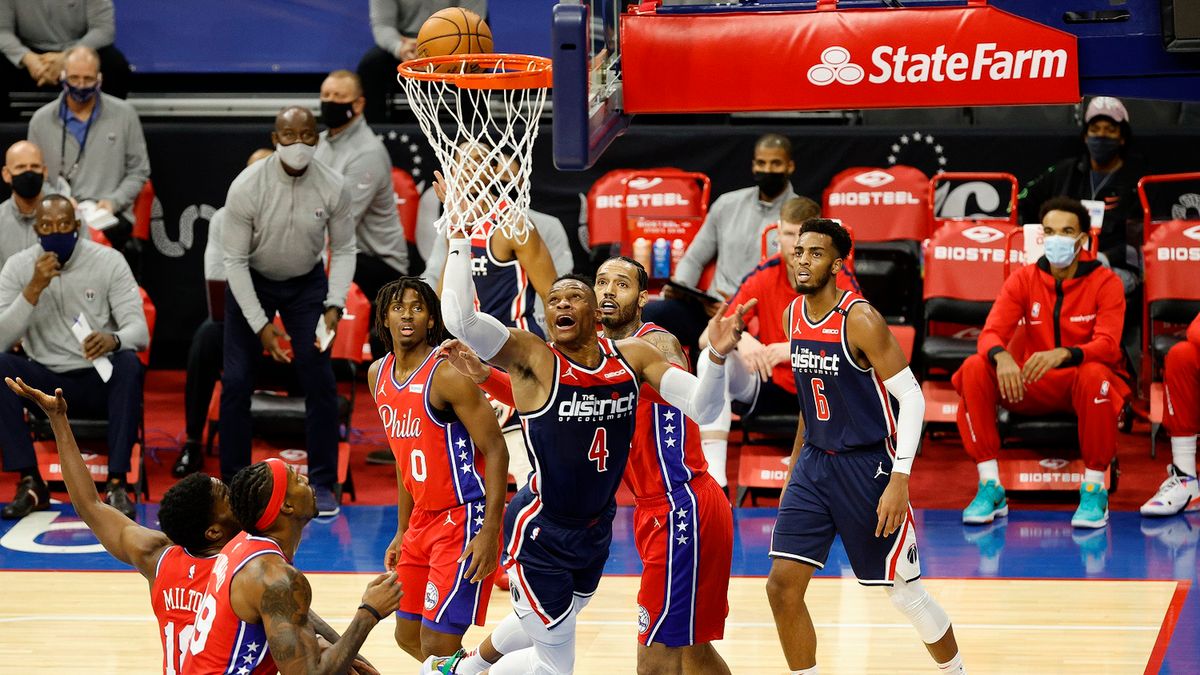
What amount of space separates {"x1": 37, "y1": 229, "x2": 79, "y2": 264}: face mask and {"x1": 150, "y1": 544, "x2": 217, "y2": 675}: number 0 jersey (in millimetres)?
5263

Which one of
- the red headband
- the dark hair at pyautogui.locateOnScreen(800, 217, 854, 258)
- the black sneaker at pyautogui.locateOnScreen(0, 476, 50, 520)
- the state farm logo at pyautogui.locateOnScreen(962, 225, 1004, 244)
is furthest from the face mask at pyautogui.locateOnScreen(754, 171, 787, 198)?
the red headband

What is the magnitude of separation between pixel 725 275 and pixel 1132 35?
16.1 ft

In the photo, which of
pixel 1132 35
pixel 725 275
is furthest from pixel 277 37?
pixel 1132 35

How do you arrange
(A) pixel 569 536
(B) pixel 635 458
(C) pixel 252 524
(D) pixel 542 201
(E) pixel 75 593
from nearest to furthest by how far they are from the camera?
(C) pixel 252 524 < (A) pixel 569 536 < (B) pixel 635 458 < (E) pixel 75 593 < (D) pixel 542 201

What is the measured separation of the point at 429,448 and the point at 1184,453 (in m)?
5.21

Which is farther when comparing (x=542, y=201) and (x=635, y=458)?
(x=542, y=201)

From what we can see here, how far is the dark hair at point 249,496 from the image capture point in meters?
4.97

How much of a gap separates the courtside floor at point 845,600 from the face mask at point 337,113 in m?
2.88

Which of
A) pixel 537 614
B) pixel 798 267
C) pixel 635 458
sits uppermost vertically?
pixel 798 267

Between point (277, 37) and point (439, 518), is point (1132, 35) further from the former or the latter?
point (277, 37)

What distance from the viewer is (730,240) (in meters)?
10.5

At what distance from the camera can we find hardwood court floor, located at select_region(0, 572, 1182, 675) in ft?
23.0

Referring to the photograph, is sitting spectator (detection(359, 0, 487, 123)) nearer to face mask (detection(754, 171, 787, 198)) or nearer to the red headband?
face mask (detection(754, 171, 787, 198))

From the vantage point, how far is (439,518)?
20.1ft
